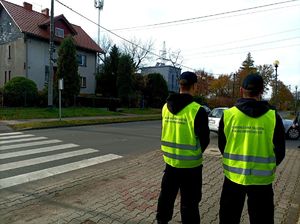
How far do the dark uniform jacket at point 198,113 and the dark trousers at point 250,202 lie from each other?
49 centimetres

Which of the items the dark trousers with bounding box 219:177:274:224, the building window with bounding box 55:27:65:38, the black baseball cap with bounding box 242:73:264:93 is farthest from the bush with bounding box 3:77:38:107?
the black baseball cap with bounding box 242:73:264:93

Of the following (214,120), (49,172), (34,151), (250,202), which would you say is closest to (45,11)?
(214,120)

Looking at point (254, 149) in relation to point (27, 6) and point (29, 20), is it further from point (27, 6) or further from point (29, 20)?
point (27, 6)

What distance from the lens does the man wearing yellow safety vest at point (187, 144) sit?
343cm

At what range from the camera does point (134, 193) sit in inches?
217

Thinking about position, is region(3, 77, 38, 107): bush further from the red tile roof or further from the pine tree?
the red tile roof

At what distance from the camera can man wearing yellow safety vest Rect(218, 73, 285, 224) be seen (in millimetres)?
3059

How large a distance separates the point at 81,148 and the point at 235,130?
25.8 ft

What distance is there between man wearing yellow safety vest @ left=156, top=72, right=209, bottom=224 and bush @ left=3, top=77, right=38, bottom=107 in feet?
81.1

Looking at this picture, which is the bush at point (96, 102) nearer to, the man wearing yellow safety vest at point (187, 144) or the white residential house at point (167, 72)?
the white residential house at point (167, 72)

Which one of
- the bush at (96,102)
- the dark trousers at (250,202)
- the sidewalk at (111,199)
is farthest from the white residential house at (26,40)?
the dark trousers at (250,202)

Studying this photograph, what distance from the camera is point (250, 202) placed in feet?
10.3

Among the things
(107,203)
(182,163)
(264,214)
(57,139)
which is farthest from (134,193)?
(57,139)

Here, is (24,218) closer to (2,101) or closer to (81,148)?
(81,148)
